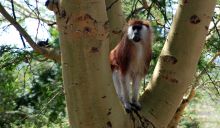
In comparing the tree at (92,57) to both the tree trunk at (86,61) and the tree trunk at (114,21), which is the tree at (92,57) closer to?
the tree trunk at (86,61)

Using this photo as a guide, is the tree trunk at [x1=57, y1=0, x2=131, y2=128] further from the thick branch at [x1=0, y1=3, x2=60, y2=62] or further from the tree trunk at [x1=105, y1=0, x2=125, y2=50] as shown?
the thick branch at [x1=0, y1=3, x2=60, y2=62]

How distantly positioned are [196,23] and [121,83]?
4.27 ft

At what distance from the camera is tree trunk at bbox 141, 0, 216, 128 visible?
1929mm

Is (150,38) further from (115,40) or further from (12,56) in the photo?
(12,56)

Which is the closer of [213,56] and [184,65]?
[184,65]

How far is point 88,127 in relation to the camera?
1.72 meters

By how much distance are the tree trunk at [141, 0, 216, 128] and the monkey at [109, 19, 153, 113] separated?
3.41 ft

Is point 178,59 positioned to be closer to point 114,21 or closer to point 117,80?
point 114,21

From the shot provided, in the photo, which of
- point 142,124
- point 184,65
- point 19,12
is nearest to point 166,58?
point 184,65

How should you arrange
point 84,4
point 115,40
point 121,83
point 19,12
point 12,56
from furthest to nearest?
point 19,12, point 12,56, point 121,83, point 115,40, point 84,4

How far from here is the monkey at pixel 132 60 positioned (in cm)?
313

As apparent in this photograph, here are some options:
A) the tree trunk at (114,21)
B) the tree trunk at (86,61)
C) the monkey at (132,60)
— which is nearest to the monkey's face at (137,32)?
the monkey at (132,60)

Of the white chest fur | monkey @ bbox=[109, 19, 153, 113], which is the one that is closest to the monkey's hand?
monkey @ bbox=[109, 19, 153, 113]

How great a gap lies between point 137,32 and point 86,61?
5.22 feet
